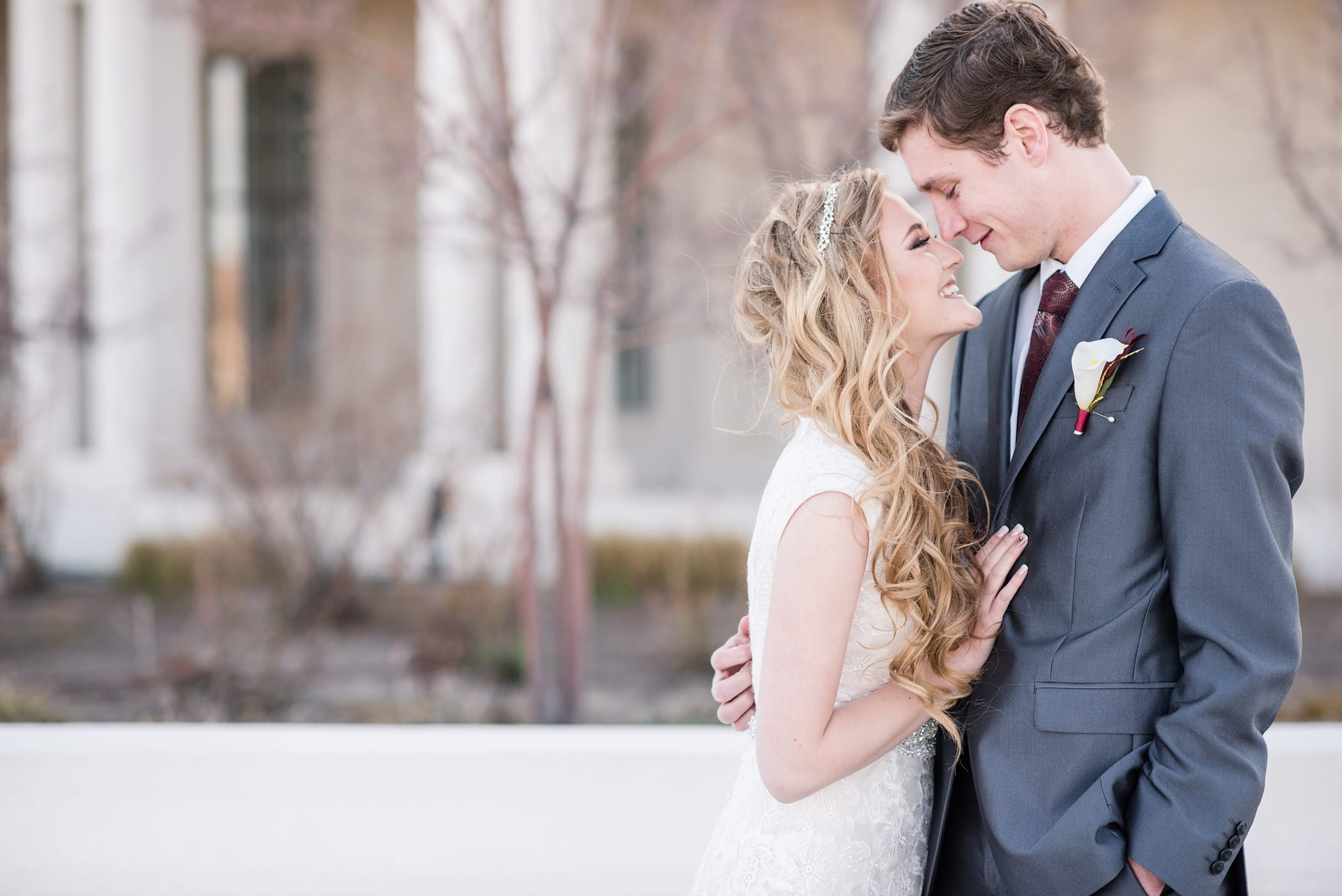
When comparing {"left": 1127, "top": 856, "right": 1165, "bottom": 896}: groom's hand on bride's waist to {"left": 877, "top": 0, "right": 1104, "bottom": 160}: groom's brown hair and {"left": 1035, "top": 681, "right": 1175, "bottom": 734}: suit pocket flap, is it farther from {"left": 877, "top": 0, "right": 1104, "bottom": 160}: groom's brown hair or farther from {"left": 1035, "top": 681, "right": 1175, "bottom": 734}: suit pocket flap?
{"left": 877, "top": 0, "right": 1104, "bottom": 160}: groom's brown hair

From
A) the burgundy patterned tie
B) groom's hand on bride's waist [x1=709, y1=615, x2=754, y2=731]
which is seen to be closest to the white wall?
groom's hand on bride's waist [x1=709, y1=615, x2=754, y2=731]

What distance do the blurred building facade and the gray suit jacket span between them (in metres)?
2.85

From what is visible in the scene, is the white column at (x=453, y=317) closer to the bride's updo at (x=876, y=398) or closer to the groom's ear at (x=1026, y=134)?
the bride's updo at (x=876, y=398)

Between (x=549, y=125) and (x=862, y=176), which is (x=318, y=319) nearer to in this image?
(x=549, y=125)

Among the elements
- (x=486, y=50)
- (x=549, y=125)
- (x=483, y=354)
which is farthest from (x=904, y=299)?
(x=483, y=354)

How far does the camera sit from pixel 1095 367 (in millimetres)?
1857

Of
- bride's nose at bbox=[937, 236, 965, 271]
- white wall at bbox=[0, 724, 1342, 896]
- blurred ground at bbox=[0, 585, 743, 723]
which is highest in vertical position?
bride's nose at bbox=[937, 236, 965, 271]

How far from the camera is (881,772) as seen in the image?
2.22 meters

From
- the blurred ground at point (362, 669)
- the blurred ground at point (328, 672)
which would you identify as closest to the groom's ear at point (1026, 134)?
the blurred ground at point (362, 669)

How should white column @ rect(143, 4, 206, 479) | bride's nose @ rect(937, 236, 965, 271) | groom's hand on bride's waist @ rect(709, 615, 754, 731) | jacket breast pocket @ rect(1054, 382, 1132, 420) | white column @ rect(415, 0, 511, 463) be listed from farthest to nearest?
white column @ rect(143, 4, 206, 479), white column @ rect(415, 0, 511, 463), groom's hand on bride's waist @ rect(709, 615, 754, 731), bride's nose @ rect(937, 236, 965, 271), jacket breast pocket @ rect(1054, 382, 1132, 420)

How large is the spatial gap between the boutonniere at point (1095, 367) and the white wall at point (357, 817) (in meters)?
1.76

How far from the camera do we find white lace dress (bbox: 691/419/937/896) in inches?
81.2

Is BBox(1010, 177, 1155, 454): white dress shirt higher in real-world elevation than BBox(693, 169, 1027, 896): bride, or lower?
higher

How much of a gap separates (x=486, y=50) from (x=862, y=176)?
3211mm
